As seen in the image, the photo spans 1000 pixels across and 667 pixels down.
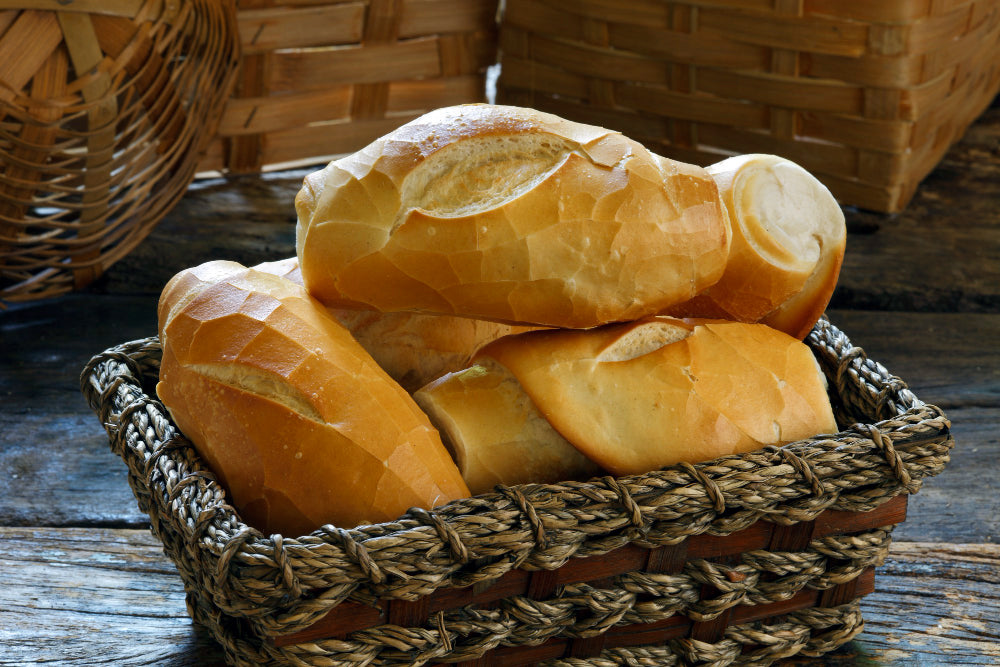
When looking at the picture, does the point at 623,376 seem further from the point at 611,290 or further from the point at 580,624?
the point at 580,624

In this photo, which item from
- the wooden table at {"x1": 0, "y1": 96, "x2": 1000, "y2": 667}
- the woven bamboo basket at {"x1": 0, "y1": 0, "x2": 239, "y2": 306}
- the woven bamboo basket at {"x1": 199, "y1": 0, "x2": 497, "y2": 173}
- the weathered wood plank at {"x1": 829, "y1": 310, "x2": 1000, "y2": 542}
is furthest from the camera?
the woven bamboo basket at {"x1": 199, "y1": 0, "x2": 497, "y2": 173}

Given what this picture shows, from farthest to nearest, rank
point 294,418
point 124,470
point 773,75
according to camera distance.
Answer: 1. point 773,75
2. point 124,470
3. point 294,418

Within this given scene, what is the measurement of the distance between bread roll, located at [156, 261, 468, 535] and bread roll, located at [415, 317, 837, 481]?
0.05 meters

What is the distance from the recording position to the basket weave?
60cm

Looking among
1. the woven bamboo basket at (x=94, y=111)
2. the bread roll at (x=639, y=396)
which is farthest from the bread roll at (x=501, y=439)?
the woven bamboo basket at (x=94, y=111)

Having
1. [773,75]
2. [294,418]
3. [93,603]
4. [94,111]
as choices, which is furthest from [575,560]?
[773,75]

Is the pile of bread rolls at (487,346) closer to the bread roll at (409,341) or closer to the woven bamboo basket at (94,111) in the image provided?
the bread roll at (409,341)

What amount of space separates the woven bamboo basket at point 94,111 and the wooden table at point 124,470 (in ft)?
0.34

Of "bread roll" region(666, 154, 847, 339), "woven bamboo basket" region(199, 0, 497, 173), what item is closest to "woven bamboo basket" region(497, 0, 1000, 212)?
"woven bamboo basket" region(199, 0, 497, 173)

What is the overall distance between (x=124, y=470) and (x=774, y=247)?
28.2 inches

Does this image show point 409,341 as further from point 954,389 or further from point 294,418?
point 954,389

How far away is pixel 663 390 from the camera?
73 centimetres

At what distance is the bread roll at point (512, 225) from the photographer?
710 mm

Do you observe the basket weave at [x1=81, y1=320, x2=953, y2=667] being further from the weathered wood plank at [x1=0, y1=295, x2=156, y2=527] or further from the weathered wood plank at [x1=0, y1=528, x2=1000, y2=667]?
the weathered wood plank at [x1=0, y1=295, x2=156, y2=527]
